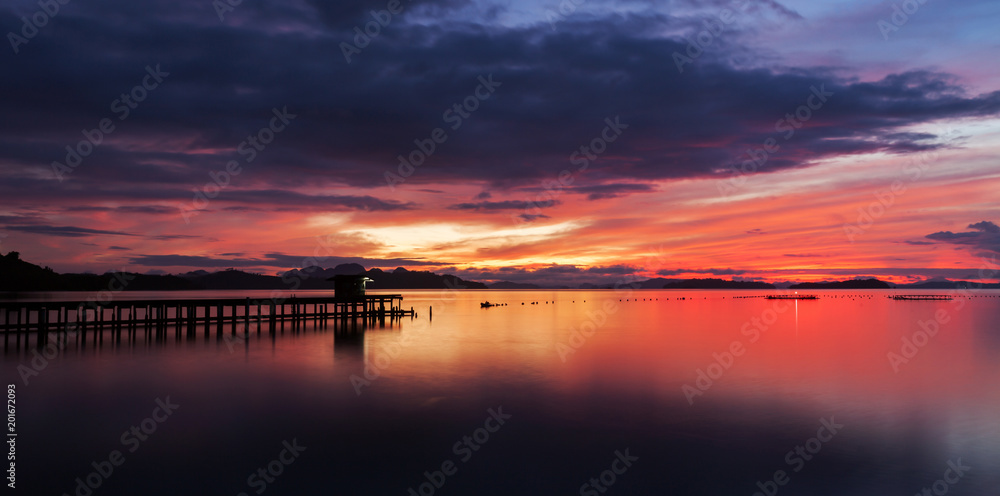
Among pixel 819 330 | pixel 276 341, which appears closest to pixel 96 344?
pixel 276 341

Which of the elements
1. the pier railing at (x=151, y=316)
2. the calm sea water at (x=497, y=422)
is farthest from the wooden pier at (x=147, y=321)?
the calm sea water at (x=497, y=422)

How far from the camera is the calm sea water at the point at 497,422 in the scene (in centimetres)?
1328

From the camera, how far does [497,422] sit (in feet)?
60.5

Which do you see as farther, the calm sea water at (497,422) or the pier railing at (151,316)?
the pier railing at (151,316)

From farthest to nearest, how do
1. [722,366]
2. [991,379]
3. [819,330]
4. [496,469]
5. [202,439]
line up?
1. [819,330]
2. [722,366]
3. [991,379]
4. [202,439]
5. [496,469]

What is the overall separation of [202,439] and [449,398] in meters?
8.75

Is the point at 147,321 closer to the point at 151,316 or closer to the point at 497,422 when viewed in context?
the point at 151,316

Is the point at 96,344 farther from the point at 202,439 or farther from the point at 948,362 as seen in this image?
the point at 948,362

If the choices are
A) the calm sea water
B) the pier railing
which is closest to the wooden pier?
the pier railing

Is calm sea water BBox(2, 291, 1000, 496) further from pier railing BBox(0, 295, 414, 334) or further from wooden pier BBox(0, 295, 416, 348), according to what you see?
pier railing BBox(0, 295, 414, 334)

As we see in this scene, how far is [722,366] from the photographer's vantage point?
3136 centimetres

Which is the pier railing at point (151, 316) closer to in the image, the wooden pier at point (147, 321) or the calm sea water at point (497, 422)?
the wooden pier at point (147, 321)

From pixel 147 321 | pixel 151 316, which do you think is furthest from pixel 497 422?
pixel 151 316

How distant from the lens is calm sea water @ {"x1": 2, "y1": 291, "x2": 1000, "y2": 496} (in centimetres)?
1328
